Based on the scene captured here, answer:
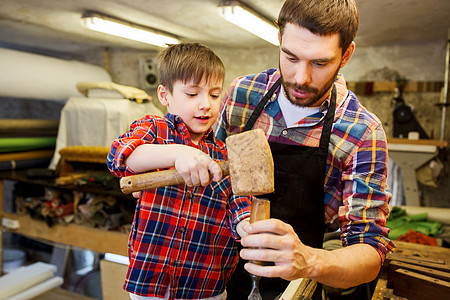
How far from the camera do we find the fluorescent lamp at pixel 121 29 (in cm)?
417

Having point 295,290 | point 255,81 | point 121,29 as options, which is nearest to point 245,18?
point 121,29

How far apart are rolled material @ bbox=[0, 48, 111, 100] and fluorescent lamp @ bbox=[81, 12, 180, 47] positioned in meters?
1.18

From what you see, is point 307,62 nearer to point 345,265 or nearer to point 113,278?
point 345,265

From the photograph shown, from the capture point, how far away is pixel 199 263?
1442 millimetres

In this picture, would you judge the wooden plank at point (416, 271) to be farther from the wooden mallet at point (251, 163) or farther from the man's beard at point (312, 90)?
the wooden mallet at point (251, 163)

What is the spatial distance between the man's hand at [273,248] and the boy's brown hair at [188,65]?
1.98 ft

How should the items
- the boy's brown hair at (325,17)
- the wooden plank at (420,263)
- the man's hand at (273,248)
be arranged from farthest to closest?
the wooden plank at (420,263) → the boy's brown hair at (325,17) → the man's hand at (273,248)

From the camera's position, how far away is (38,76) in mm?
4934

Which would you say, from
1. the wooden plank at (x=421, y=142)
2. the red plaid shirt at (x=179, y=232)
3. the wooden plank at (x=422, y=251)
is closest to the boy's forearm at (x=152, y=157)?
the red plaid shirt at (x=179, y=232)

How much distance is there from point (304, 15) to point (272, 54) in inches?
175

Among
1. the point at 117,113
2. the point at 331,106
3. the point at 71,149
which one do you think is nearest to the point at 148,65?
the point at 117,113

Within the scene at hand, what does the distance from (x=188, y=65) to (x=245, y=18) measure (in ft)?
8.64

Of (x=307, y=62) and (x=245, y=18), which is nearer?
(x=307, y=62)

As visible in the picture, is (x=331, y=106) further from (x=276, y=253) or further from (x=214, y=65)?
(x=276, y=253)
